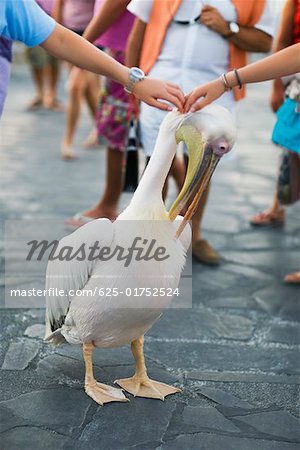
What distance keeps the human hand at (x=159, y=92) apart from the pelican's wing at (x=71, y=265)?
0.45 metres

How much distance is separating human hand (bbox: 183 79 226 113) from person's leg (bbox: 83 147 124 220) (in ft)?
6.60

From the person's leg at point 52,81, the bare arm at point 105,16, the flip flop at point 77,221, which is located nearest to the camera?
the bare arm at point 105,16

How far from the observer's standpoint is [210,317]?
11.5ft

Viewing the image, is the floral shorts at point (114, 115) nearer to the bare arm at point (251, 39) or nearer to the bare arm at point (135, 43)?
the bare arm at point (135, 43)

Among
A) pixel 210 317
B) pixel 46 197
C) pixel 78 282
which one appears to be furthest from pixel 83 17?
pixel 78 282

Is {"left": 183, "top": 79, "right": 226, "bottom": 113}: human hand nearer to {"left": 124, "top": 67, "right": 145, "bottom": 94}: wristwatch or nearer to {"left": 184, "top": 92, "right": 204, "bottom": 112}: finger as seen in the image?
{"left": 184, "top": 92, "right": 204, "bottom": 112}: finger

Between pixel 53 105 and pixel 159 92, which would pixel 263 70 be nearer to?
pixel 159 92

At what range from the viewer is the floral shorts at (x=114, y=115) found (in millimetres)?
4598

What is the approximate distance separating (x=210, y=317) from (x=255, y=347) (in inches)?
13.3

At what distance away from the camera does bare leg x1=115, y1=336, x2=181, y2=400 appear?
2750 millimetres

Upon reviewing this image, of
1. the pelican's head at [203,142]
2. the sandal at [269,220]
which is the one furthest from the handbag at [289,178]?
the pelican's head at [203,142]

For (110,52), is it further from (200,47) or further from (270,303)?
(270,303)

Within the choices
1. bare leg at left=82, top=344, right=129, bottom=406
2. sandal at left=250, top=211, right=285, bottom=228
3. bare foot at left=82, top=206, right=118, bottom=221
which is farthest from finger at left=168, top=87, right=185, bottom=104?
sandal at left=250, top=211, right=285, bottom=228

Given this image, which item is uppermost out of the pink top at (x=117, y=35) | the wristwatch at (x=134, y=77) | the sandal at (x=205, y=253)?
the wristwatch at (x=134, y=77)
